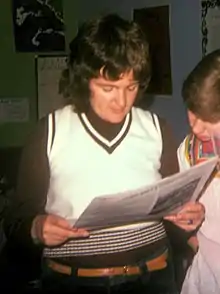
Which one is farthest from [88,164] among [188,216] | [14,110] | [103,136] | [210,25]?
[14,110]

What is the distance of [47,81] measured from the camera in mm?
2451

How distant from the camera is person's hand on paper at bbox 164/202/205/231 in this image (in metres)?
1.05

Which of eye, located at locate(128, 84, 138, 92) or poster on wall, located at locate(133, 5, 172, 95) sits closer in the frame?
eye, located at locate(128, 84, 138, 92)

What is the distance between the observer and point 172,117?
6.46 feet

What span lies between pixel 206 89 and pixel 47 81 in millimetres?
1494

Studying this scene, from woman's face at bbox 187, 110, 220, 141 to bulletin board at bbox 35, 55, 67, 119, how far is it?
140 cm

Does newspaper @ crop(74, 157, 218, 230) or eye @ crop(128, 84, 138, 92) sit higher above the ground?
eye @ crop(128, 84, 138, 92)

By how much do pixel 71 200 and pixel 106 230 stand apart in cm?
7

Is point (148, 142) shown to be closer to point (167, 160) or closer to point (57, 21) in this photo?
point (167, 160)

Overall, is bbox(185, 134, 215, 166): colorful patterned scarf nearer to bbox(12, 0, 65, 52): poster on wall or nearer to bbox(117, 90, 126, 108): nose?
bbox(117, 90, 126, 108): nose

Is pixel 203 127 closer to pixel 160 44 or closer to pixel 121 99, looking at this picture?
pixel 121 99

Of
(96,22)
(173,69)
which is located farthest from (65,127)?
(173,69)

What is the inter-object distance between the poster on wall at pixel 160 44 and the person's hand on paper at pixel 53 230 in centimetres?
100

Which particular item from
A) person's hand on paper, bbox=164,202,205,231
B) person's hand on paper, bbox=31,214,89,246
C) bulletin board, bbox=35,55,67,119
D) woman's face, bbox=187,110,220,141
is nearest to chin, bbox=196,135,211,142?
woman's face, bbox=187,110,220,141
